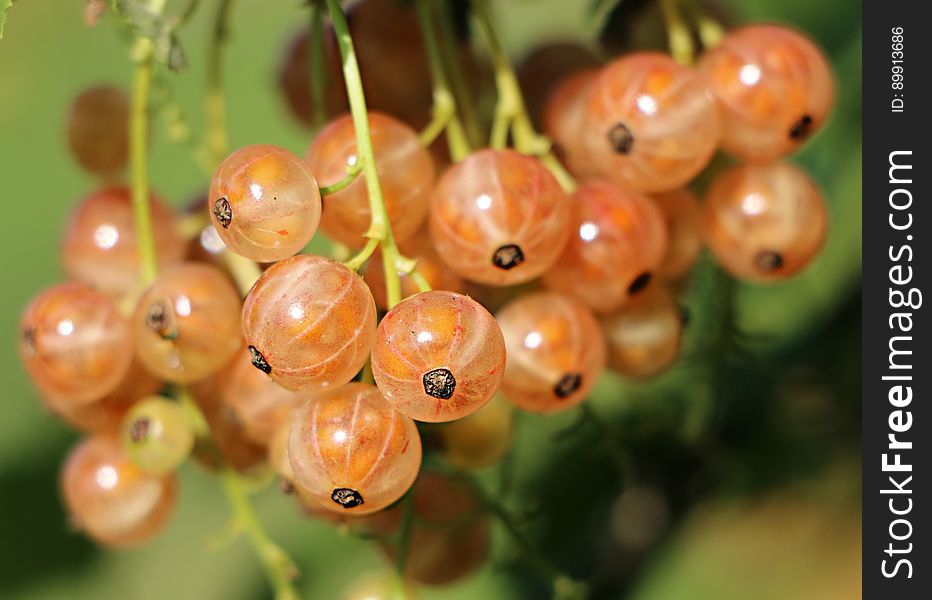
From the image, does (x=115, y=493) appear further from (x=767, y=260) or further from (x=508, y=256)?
(x=767, y=260)

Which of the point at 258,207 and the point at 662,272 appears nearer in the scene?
the point at 258,207

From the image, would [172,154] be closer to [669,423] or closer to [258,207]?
[669,423]

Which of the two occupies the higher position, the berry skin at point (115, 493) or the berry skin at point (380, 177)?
the berry skin at point (380, 177)

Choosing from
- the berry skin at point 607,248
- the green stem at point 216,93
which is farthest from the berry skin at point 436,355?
the green stem at point 216,93

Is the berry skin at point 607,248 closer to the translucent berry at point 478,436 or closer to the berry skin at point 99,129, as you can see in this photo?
the translucent berry at point 478,436

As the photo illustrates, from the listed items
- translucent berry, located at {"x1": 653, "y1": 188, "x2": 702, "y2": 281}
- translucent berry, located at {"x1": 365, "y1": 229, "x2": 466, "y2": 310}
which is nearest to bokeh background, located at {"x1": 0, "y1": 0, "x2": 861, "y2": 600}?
translucent berry, located at {"x1": 653, "y1": 188, "x2": 702, "y2": 281}

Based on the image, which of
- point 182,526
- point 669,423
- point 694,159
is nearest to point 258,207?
point 694,159
